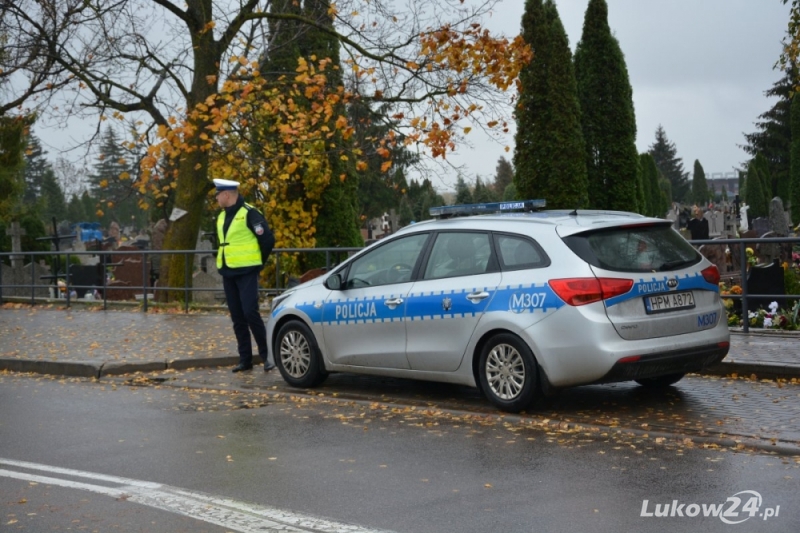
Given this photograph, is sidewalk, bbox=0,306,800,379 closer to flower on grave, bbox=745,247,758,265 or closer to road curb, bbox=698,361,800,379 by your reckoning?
road curb, bbox=698,361,800,379

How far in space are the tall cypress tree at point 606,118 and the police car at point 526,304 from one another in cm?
2023

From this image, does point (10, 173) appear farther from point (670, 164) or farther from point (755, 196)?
point (670, 164)

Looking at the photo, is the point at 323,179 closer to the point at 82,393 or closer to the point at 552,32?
the point at 552,32

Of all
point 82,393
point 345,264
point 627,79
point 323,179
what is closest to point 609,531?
point 345,264

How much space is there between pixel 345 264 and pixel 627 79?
21168 millimetres

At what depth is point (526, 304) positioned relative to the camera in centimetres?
856

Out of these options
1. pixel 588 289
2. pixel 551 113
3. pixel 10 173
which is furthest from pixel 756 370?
pixel 10 173

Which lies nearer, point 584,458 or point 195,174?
point 584,458

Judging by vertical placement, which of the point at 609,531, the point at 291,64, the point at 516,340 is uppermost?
the point at 291,64

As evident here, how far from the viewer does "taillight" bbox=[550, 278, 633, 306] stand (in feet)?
27.3

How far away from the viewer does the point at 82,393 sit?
10859mm

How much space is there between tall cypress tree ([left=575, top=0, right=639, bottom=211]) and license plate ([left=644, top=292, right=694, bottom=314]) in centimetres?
2104

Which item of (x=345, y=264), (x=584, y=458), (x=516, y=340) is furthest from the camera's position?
(x=345, y=264)
